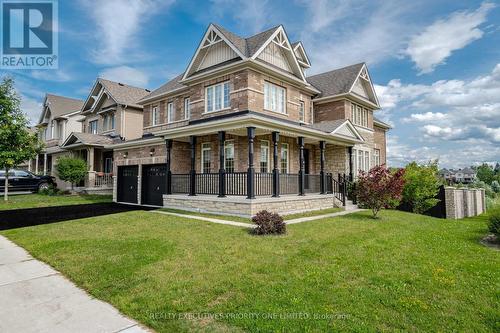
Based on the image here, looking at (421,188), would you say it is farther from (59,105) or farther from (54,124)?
(59,105)

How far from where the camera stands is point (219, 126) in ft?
42.7

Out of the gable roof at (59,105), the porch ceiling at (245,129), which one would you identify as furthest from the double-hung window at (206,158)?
the gable roof at (59,105)

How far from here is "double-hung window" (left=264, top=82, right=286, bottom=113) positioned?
51.5 feet

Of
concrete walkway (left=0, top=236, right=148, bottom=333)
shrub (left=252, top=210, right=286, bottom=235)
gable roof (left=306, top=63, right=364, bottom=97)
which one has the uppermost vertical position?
gable roof (left=306, top=63, right=364, bottom=97)

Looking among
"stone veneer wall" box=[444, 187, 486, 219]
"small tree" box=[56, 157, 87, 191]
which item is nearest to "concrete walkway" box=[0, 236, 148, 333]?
"small tree" box=[56, 157, 87, 191]

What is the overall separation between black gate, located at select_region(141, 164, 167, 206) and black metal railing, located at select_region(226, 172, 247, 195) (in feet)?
18.2

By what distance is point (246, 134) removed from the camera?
14.8m

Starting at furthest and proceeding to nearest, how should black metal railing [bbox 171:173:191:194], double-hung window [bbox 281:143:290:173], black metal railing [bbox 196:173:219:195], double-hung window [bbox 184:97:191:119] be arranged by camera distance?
1. double-hung window [bbox 184:97:191:119]
2. double-hung window [bbox 281:143:290:173]
3. black metal railing [bbox 171:173:191:194]
4. black metal railing [bbox 196:173:219:195]

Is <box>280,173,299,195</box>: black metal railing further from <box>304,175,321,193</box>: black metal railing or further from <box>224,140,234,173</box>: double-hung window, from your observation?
<box>224,140,234,173</box>: double-hung window

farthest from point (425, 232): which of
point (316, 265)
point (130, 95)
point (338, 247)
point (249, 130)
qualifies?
point (130, 95)

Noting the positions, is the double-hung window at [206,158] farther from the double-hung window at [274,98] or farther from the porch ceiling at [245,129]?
the double-hung window at [274,98]

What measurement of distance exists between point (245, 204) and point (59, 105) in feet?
103

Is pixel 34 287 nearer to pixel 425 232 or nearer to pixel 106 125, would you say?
pixel 425 232

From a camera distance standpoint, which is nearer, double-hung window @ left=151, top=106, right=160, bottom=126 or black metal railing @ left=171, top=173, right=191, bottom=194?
black metal railing @ left=171, top=173, right=191, bottom=194
